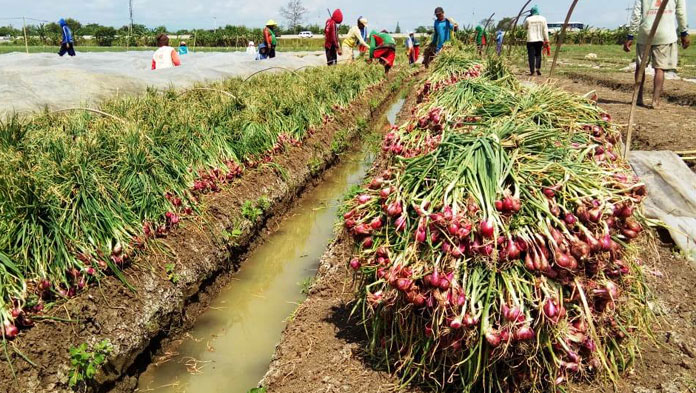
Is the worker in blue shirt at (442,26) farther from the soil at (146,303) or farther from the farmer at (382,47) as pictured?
the soil at (146,303)

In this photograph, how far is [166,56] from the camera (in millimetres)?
10422

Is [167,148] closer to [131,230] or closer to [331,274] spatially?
[131,230]

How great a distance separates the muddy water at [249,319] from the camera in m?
3.42

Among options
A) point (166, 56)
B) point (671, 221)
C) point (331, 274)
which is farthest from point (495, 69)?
point (166, 56)

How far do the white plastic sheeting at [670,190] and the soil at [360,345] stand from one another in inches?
6.3

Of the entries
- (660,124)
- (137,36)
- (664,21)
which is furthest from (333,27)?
(137,36)

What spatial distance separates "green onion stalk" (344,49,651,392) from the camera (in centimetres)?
220

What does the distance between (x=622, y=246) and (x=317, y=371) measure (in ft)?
5.44

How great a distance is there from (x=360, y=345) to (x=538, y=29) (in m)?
10.9

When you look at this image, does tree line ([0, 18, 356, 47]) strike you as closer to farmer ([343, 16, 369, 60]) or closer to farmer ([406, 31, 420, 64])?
farmer ([406, 31, 420, 64])

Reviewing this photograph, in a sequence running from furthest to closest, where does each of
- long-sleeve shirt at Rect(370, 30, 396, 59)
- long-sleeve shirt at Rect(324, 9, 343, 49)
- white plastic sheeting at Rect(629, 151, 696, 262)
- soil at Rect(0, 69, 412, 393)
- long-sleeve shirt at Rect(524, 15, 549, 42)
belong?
long-sleeve shirt at Rect(370, 30, 396, 59)
long-sleeve shirt at Rect(324, 9, 343, 49)
long-sleeve shirt at Rect(524, 15, 549, 42)
white plastic sheeting at Rect(629, 151, 696, 262)
soil at Rect(0, 69, 412, 393)

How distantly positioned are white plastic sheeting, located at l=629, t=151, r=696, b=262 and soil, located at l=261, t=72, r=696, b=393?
16 centimetres

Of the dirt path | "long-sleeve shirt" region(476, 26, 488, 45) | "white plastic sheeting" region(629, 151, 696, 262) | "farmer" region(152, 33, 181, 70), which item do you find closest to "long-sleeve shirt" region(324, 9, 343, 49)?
"long-sleeve shirt" region(476, 26, 488, 45)

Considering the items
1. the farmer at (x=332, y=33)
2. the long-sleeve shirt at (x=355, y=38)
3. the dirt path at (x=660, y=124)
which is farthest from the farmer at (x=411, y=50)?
the dirt path at (x=660, y=124)
